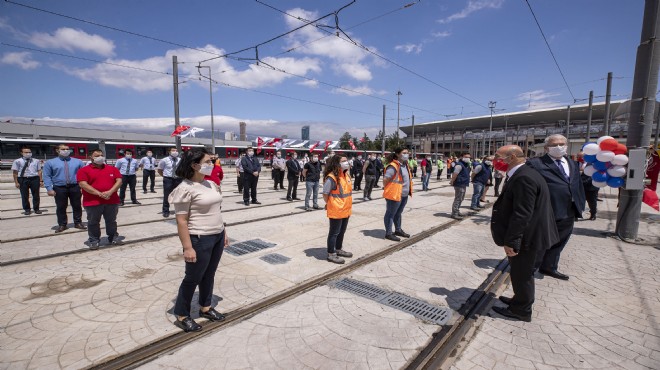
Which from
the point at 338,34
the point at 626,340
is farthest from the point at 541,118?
the point at 626,340

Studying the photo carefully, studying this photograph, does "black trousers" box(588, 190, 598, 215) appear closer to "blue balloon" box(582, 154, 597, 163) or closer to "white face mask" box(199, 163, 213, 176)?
"blue balloon" box(582, 154, 597, 163)

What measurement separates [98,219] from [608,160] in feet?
32.2

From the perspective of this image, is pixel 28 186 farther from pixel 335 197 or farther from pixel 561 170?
pixel 561 170

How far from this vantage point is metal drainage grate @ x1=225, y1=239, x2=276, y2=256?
5.46 m

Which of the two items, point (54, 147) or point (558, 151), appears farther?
point (54, 147)

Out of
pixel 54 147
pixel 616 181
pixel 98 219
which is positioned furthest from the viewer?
pixel 54 147

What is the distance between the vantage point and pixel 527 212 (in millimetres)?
3004

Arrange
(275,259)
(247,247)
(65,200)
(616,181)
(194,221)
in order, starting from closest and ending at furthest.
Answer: (194,221) < (275,259) < (247,247) < (616,181) < (65,200)

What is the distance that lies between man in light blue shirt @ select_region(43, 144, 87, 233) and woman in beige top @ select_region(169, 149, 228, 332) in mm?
5448

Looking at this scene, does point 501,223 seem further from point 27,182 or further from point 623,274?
point 27,182

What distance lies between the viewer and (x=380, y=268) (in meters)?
4.82

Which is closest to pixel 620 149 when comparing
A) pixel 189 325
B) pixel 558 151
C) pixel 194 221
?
pixel 558 151

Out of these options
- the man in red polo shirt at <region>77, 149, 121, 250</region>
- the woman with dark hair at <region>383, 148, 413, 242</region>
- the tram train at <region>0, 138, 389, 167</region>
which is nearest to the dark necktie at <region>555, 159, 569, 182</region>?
the woman with dark hair at <region>383, 148, 413, 242</region>

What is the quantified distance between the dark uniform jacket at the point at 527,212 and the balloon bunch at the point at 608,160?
14.8 ft
